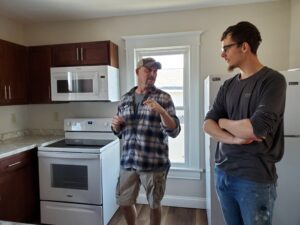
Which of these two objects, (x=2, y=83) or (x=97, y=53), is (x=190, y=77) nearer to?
(x=97, y=53)

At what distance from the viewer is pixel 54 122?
319cm

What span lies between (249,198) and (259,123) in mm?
353

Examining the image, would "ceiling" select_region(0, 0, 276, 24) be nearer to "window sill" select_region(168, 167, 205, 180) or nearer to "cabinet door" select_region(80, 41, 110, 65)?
"cabinet door" select_region(80, 41, 110, 65)

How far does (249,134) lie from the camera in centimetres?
105

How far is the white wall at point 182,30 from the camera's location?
8.46ft

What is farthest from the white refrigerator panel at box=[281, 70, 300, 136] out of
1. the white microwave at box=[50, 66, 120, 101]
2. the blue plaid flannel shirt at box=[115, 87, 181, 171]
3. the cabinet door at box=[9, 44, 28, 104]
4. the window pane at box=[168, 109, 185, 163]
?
the cabinet door at box=[9, 44, 28, 104]

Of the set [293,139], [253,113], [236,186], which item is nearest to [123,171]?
[236,186]

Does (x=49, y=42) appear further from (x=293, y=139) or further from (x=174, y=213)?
(x=293, y=139)

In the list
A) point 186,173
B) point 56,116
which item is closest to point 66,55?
point 56,116

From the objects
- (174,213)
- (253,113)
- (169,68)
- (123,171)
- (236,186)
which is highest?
(169,68)

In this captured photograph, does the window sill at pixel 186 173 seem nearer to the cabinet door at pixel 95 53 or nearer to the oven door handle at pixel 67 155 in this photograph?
the oven door handle at pixel 67 155

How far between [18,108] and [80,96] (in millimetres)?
1049

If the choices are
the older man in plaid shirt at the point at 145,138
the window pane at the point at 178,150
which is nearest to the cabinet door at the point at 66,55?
the older man in plaid shirt at the point at 145,138

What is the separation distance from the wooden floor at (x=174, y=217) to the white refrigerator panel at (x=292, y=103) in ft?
4.39
